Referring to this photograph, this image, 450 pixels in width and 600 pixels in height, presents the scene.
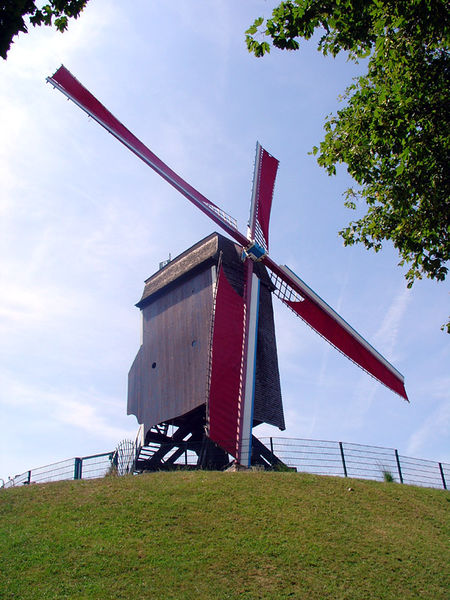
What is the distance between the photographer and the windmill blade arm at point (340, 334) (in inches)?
729

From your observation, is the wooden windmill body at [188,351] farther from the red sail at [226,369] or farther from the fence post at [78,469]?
the fence post at [78,469]

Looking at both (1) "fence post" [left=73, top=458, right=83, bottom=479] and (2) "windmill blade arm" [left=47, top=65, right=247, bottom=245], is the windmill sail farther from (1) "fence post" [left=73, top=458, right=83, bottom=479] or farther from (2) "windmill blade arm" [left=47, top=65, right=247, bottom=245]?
(1) "fence post" [left=73, top=458, right=83, bottom=479]

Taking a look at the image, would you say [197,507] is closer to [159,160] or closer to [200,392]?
[200,392]

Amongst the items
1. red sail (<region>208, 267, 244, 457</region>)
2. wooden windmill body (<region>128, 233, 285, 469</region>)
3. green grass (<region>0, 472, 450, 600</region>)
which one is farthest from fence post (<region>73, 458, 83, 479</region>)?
red sail (<region>208, 267, 244, 457</region>)

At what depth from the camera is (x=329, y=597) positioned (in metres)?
8.71

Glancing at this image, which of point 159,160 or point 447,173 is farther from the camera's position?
point 159,160

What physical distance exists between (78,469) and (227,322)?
242 inches

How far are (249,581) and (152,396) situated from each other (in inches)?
428

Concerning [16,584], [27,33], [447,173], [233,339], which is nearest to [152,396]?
[233,339]

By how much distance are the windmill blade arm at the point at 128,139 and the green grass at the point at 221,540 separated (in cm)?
890

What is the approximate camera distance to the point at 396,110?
9.96 meters

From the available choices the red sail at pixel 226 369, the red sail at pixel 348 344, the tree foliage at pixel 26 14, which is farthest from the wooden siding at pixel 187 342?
the tree foliage at pixel 26 14

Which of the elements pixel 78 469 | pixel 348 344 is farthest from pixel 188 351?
pixel 348 344

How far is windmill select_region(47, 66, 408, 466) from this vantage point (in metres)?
15.6
